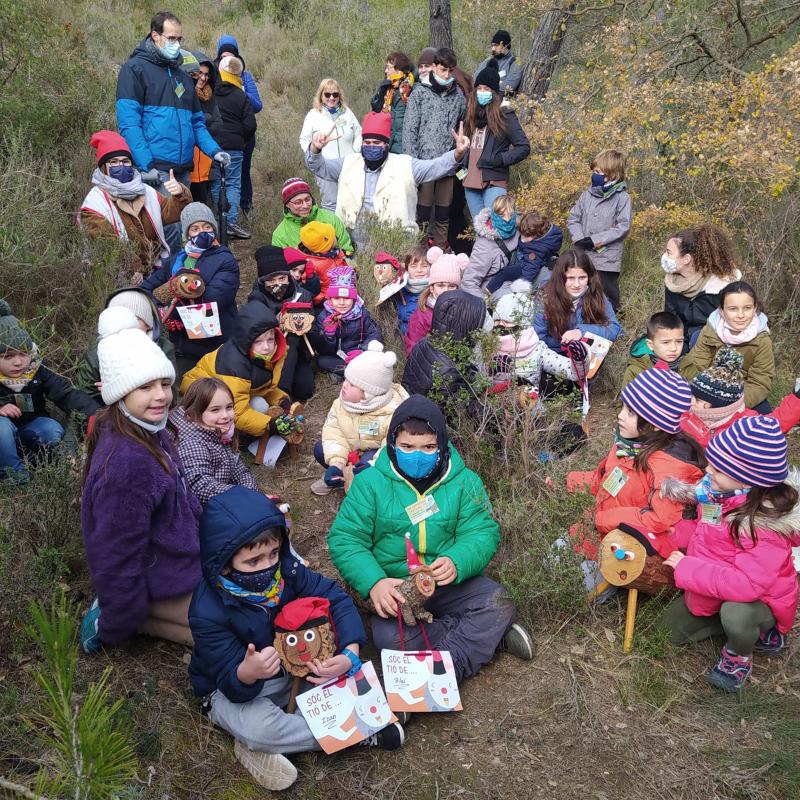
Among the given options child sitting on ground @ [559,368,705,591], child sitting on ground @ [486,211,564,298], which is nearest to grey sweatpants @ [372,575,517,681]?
child sitting on ground @ [559,368,705,591]

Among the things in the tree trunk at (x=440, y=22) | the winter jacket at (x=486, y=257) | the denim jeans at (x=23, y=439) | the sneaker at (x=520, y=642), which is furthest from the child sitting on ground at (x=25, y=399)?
the tree trunk at (x=440, y=22)

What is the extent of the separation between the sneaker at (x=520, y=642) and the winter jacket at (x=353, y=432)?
155 centimetres

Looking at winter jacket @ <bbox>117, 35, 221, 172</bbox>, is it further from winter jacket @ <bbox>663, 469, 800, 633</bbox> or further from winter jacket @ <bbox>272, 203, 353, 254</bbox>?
winter jacket @ <bbox>663, 469, 800, 633</bbox>

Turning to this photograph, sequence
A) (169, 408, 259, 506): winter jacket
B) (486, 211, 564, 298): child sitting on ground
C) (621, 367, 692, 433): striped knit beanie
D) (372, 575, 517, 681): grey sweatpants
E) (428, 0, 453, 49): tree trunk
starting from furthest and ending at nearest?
(428, 0, 453, 49): tree trunk, (486, 211, 564, 298): child sitting on ground, (169, 408, 259, 506): winter jacket, (621, 367, 692, 433): striped knit beanie, (372, 575, 517, 681): grey sweatpants

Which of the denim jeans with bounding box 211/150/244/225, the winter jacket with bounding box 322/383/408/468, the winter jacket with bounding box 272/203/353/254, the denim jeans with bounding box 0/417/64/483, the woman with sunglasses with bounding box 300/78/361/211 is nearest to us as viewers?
the denim jeans with bounding box 0/417/64/483

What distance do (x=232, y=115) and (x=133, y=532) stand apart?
6.26 metres

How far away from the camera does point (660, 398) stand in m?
3.55

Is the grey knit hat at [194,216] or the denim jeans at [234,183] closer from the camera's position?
the grey knit hat at [194,216]

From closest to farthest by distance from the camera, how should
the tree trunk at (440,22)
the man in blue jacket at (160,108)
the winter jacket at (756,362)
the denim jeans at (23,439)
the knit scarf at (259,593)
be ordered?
the knit scarf at (259,593) < the denim jeans at (23,439) < the winter jacket at (756,362) < the man in blue jacket at (160,108) < the tree trunk at (440,22)

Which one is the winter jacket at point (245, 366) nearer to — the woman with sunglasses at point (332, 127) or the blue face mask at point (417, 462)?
the blue face mask at point (417, 462)

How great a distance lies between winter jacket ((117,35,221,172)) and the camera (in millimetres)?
6309

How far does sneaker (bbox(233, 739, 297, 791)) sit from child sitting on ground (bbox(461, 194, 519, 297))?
453cm

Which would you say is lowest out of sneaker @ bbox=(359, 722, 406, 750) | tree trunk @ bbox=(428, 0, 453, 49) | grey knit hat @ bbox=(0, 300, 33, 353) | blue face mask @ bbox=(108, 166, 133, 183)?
sneaker @ bbox=(359, 722, 406, 750)

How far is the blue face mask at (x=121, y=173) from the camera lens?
19.4ft
